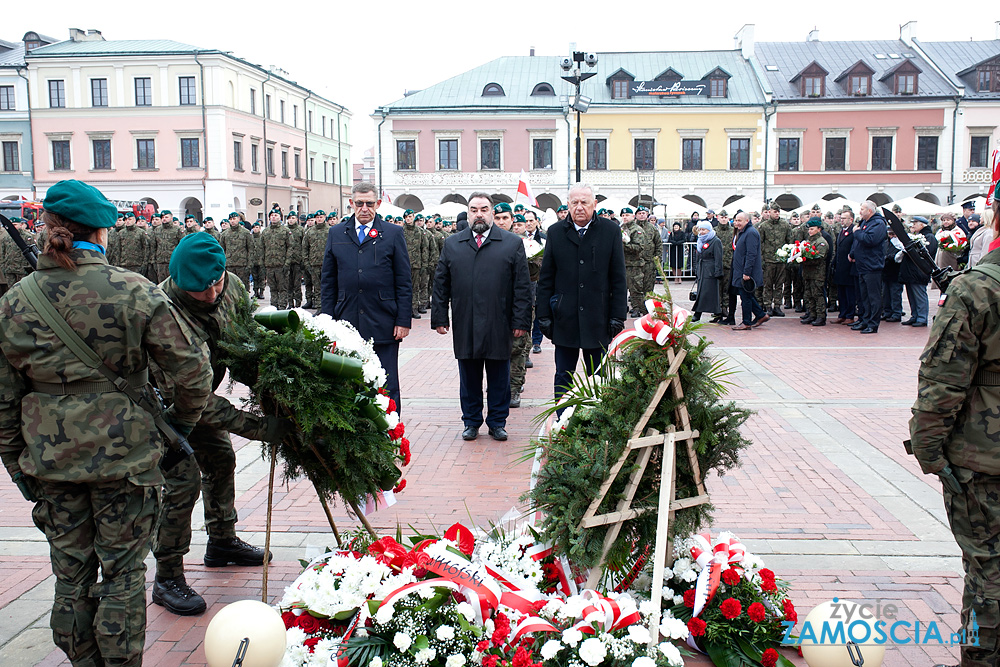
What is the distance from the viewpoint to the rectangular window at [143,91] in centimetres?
4719

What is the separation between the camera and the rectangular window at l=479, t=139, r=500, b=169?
44781 millimetres

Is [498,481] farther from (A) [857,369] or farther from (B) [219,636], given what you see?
(A) [857,369]

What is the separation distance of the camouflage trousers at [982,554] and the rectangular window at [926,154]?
155 ft

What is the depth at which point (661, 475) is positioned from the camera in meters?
3.42

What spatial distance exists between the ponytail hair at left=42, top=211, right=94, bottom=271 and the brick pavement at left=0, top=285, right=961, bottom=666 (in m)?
1.76

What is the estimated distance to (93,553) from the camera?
318 centimetres

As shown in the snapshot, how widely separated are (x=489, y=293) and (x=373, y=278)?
39.7 inches

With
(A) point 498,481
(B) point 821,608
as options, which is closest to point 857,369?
(A) point 498,481

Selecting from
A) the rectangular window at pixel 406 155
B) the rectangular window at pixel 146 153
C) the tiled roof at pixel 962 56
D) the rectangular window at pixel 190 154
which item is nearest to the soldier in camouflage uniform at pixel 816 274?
the rectangular window at pixel 406 155

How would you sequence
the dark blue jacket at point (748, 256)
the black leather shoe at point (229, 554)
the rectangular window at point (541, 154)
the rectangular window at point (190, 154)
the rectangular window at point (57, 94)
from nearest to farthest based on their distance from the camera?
the black leather shoe at point (229, 554) → the dark blue jacket at point (748, 256) → the rectangular window at point (541, 154) → the rectangular window at point (190, 154) → the rectangular window at point (57, 94)

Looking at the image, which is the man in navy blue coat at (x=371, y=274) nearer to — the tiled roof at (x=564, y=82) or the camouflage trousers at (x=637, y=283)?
the camouflage trousers at (x=637, y=283)

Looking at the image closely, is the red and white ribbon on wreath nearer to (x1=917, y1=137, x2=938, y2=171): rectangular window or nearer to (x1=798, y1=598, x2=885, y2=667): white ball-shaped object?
(x1=798, y1=598, x2=885, y2=667): white ball-shaped object

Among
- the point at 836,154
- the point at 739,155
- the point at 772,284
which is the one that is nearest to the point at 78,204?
the point at 772,284

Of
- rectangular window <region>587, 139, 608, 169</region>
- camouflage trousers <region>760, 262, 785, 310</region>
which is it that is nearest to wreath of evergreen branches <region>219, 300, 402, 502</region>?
camouflage trousers <region>760, 262, 785, 310</region>
